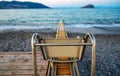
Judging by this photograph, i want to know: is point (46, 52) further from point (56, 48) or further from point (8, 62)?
point (8, 62)

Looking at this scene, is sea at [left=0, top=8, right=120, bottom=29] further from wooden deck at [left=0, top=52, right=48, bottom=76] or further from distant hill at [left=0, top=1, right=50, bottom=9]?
distant hill at [left=0, top=1, right=50, bottom=9]

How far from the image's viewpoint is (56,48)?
3385mm

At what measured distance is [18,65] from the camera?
486 centimetres

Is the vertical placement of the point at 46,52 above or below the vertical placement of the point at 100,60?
above

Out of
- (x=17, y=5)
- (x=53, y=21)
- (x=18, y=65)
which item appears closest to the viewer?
(x=18, y=65)

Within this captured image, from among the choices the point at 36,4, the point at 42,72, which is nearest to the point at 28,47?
the point at 42,72

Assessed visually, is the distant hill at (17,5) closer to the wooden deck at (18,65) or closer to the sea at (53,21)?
the sea at (53,21)

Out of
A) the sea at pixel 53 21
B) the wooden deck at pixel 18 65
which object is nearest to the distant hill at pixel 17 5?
the sea at pixel 53 21

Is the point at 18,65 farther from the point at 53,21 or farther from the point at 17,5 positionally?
the point at 17,5

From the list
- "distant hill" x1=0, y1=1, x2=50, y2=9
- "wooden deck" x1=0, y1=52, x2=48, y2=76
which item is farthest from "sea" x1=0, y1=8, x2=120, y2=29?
"distant hill" x1=0, y1=1, x2=50, y2=9

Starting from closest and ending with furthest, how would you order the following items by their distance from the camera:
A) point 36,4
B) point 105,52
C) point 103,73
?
point 103,73 < point 105,52 < point 36,4

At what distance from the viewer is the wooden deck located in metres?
4.35

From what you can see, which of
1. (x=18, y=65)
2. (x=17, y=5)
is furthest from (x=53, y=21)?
(x=17, y=5)

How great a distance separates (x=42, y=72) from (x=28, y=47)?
614 centimetres
